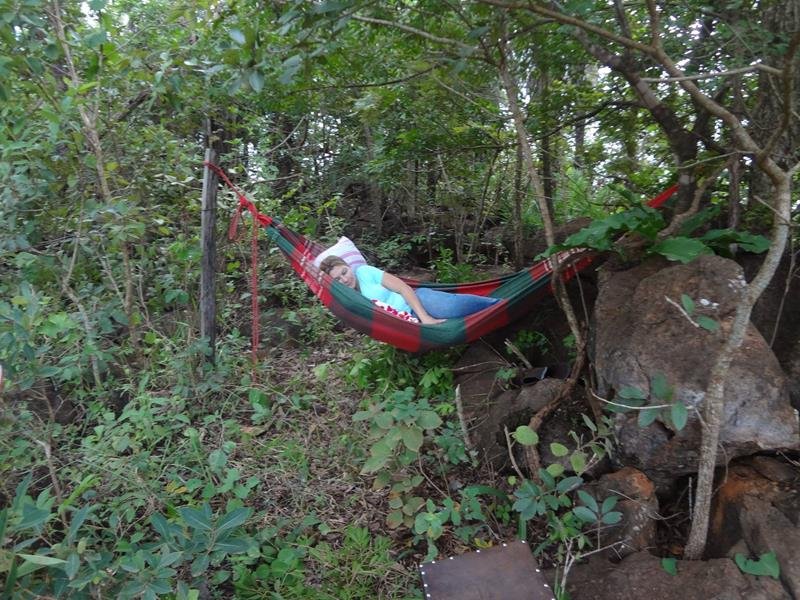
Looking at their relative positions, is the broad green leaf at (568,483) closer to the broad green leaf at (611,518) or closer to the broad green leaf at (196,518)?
the broad green leaf at (611,518)

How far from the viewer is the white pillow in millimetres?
2787

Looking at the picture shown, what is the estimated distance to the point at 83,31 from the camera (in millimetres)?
2047

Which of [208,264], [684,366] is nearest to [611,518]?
[684,366]

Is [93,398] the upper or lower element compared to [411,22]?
lower

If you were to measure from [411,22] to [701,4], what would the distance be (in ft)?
3.30

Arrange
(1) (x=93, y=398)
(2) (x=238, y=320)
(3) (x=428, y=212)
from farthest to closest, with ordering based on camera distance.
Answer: (3) (x=428, y=212)
(2) (x=238, y=320)
(1) (x=93, y=398)

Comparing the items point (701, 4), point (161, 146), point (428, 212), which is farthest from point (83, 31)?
point (428, 212)

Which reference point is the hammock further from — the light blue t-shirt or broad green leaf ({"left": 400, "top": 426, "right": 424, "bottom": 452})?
broad green leaf ({"left": 400, "top": 426, "right": 424, "bottom": 452})

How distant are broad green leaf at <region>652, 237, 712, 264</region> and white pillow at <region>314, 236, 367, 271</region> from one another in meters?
1.47

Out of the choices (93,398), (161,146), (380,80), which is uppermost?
(380,80)

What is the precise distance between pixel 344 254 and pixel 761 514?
197cm

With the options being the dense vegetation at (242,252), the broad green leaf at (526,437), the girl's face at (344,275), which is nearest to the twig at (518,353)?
the dense vegetation at (242,252)

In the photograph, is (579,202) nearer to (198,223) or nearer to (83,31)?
(198,223)

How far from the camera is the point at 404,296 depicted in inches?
109
